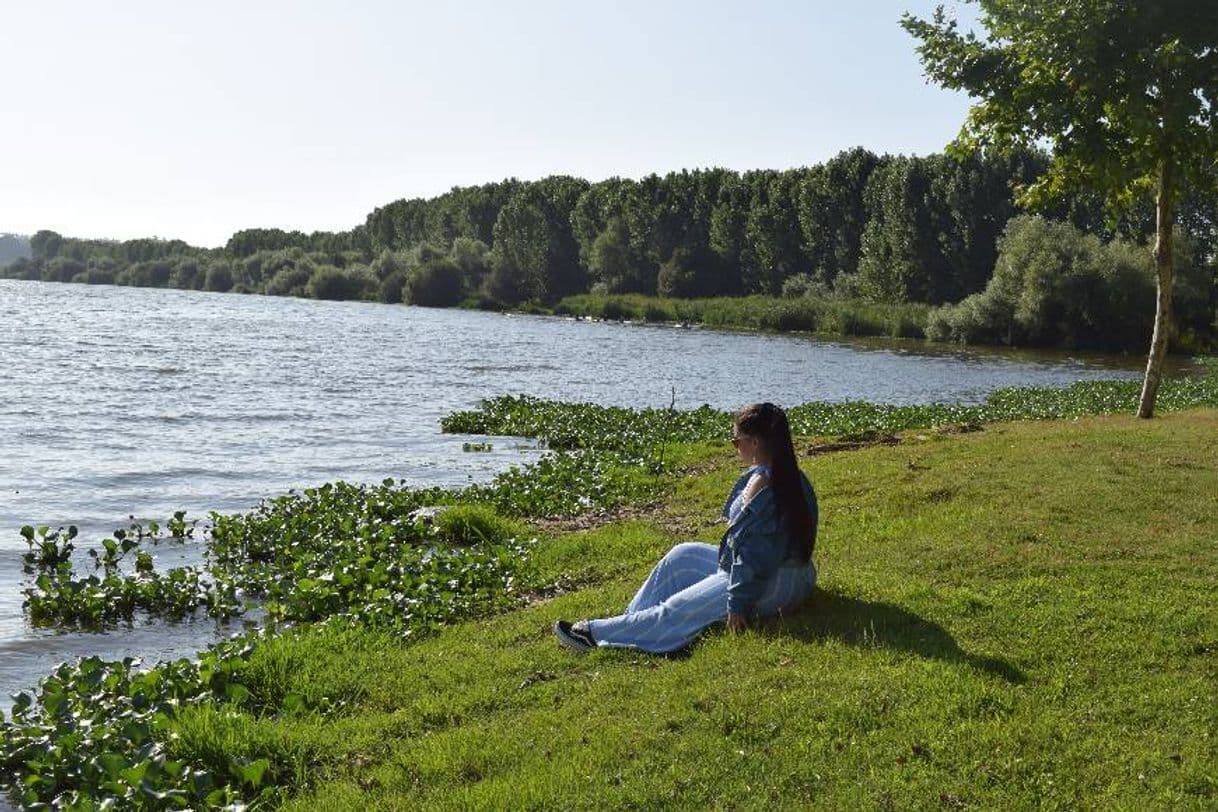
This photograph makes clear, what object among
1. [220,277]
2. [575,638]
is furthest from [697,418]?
[220,277]

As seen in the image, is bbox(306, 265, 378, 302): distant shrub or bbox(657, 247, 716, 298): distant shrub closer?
bbox(657, 247, 716, 298): distant shrub

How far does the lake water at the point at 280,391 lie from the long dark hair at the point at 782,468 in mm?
7181

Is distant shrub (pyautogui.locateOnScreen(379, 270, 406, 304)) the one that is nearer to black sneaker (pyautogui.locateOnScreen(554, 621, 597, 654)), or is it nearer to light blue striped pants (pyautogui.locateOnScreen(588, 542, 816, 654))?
black sneaker (pyautogui.locateOnScreen(554, 621, 597, 654))

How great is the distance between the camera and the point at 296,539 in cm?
1694

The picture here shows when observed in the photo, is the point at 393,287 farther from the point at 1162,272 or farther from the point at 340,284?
the point at 1162,272

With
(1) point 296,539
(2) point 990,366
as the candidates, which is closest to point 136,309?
(2) point 990,366

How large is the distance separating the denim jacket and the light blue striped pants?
147 millimetres

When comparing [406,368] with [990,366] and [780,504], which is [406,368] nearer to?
[990,366]

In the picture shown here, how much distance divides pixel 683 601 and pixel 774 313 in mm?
92082

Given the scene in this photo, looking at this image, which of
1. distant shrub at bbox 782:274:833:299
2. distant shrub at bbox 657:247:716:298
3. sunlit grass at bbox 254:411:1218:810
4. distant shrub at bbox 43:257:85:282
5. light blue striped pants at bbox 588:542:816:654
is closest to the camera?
sunlit grass at bbox 254:411:1218:810

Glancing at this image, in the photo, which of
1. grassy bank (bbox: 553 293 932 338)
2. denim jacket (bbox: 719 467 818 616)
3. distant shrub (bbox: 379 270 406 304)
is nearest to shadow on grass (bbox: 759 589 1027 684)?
denim jacket (bbox: 719 467 818 616)

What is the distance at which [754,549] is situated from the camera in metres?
9.13

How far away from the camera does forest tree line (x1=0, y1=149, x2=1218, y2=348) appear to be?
257ft

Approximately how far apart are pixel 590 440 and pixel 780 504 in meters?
19.2
